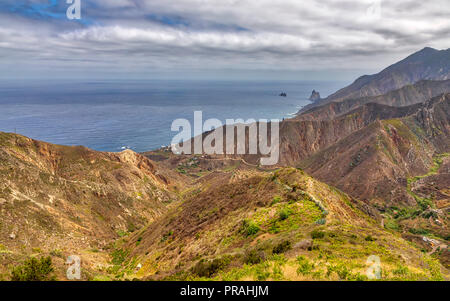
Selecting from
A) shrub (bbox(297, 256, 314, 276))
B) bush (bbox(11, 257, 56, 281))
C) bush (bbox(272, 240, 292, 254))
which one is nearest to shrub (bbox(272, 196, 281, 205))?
bush (bbox(272, 240, 292, 254))

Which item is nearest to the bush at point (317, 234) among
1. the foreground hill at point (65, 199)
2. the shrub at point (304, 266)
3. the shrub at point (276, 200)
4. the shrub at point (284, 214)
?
the shrub at point (304, 266)

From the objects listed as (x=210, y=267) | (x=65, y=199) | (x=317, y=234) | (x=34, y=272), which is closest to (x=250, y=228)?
(x=317, y=234)

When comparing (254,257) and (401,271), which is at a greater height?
(401,271)

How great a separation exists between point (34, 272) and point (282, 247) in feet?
51.4

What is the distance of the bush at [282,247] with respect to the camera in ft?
53.9

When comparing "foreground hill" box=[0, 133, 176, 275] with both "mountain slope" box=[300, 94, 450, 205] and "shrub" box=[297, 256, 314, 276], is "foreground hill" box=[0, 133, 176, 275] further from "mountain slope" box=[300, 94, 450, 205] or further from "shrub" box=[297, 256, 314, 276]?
"mountain slope" box=[300, 94, 450, 205]

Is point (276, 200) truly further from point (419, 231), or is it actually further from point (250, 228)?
point (419, 231)

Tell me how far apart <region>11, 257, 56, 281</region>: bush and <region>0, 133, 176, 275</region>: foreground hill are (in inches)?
94.1

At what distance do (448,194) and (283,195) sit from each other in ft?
260

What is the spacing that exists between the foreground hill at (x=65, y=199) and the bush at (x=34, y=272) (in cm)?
239

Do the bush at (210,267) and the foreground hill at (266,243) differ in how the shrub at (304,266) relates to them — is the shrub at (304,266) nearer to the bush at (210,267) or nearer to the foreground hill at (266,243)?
the foreground hill at (266,243)

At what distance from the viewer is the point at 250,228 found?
2342 centimetres
